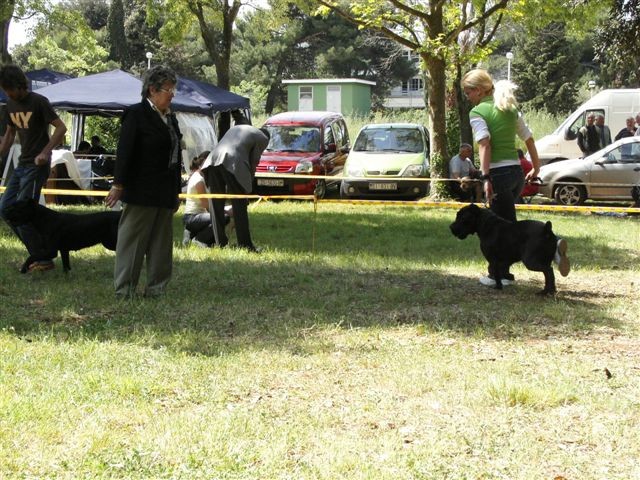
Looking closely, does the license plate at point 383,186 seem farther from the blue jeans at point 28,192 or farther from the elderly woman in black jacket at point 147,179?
the elderly woman in black jacket at point 147,179

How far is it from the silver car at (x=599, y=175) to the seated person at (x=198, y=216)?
933cm

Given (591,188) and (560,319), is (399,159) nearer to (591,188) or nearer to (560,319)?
(591,188)

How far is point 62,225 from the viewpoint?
26.0ft

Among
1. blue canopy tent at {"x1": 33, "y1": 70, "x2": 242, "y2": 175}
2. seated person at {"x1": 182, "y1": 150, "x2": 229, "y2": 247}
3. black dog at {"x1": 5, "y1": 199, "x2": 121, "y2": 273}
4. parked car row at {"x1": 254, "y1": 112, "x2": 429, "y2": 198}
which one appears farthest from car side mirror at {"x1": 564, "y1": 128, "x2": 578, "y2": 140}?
black dog at {"x1": 5, "y1": 199, "x2": 121, "y2": 273}

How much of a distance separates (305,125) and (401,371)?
616 inches

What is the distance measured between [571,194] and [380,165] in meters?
3.94

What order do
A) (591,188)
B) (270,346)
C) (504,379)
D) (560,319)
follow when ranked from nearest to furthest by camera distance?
1. (504,379)
2. (270,346)
3. (560,319)
4. (591,188)

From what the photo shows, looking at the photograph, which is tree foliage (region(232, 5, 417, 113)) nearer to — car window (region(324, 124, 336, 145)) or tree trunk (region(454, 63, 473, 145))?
tree trunk (region(454, 63, 473, 145))

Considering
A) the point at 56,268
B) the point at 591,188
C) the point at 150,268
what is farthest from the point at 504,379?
the point at 591,188

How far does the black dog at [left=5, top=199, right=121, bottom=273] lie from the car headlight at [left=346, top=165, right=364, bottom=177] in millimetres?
10771

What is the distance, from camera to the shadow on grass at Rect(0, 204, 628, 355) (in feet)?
19.8

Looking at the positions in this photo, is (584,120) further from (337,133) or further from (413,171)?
(337,133)

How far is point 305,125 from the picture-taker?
20.3 m

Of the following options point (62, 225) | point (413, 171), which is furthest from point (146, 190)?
point (413, 171)
